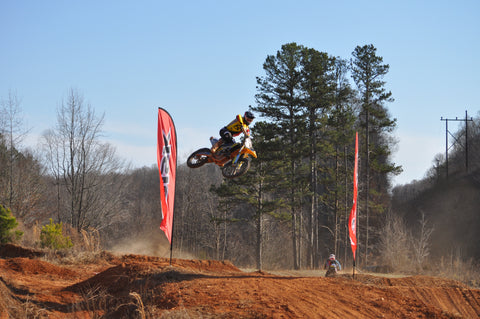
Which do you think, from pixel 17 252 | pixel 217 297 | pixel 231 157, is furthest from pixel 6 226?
pixel 217 297

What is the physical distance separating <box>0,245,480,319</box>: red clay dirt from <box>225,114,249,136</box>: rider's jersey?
391 cm

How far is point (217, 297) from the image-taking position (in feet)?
29.9

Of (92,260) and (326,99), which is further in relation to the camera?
(326,99)

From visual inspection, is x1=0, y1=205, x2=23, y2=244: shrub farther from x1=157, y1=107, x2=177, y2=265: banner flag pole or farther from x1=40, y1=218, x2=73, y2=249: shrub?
x1=157, y1=107, x2=177, y2=265: banner flag pole

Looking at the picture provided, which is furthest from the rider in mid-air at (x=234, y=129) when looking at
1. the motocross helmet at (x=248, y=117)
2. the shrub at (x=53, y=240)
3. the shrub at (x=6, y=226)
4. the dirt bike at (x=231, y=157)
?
the shrub at (x=6, y=226)

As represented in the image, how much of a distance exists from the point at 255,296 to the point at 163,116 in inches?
202

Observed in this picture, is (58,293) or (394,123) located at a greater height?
(394,123)

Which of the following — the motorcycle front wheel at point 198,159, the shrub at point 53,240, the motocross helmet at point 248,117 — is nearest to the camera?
the motocross helmet at point 248,117

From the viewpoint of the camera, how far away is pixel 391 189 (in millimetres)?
60469

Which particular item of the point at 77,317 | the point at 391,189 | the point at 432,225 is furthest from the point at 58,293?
the point at 391,189

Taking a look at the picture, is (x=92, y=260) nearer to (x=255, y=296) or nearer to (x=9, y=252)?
(x=9, y=252)

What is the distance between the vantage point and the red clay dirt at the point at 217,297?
8641 mm

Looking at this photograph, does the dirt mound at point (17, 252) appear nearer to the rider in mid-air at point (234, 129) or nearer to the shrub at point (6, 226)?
the shrub at point (6, 226)

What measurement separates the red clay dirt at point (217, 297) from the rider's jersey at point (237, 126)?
3.91 meters
